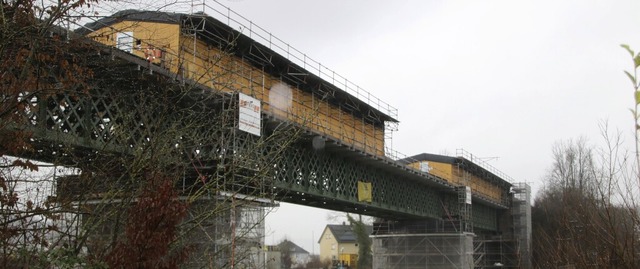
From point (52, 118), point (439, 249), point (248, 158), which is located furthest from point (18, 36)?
point (439, 249)

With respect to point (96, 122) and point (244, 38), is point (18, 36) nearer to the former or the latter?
point (96, 122)

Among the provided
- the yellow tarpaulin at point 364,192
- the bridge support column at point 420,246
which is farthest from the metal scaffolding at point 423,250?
the yellow tarpaulin at point 364,192

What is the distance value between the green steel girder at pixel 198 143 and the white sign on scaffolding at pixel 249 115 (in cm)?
42

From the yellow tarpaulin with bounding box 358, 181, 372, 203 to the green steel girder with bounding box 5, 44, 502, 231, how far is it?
0.29m

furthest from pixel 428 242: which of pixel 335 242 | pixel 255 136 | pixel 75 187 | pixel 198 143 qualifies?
pixel 335 242

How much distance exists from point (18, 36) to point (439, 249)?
48100 millimetres

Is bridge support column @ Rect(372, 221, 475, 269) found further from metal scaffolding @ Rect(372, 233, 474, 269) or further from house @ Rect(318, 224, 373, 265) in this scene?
house @ Rect(318, 224, 373, 265)

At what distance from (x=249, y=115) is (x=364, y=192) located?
14.0 m

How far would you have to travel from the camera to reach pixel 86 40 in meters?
7.94

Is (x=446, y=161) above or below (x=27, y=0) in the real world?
above

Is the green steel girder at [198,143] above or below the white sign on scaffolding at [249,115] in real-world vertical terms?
below

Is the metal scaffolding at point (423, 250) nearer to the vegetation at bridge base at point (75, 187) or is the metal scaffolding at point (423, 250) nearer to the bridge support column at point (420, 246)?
the bridge support column at point (420, 246)

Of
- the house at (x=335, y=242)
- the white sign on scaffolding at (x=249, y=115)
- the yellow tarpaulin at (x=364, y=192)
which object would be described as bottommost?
the house at (x=335, y=242)

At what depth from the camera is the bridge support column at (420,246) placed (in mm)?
50656
